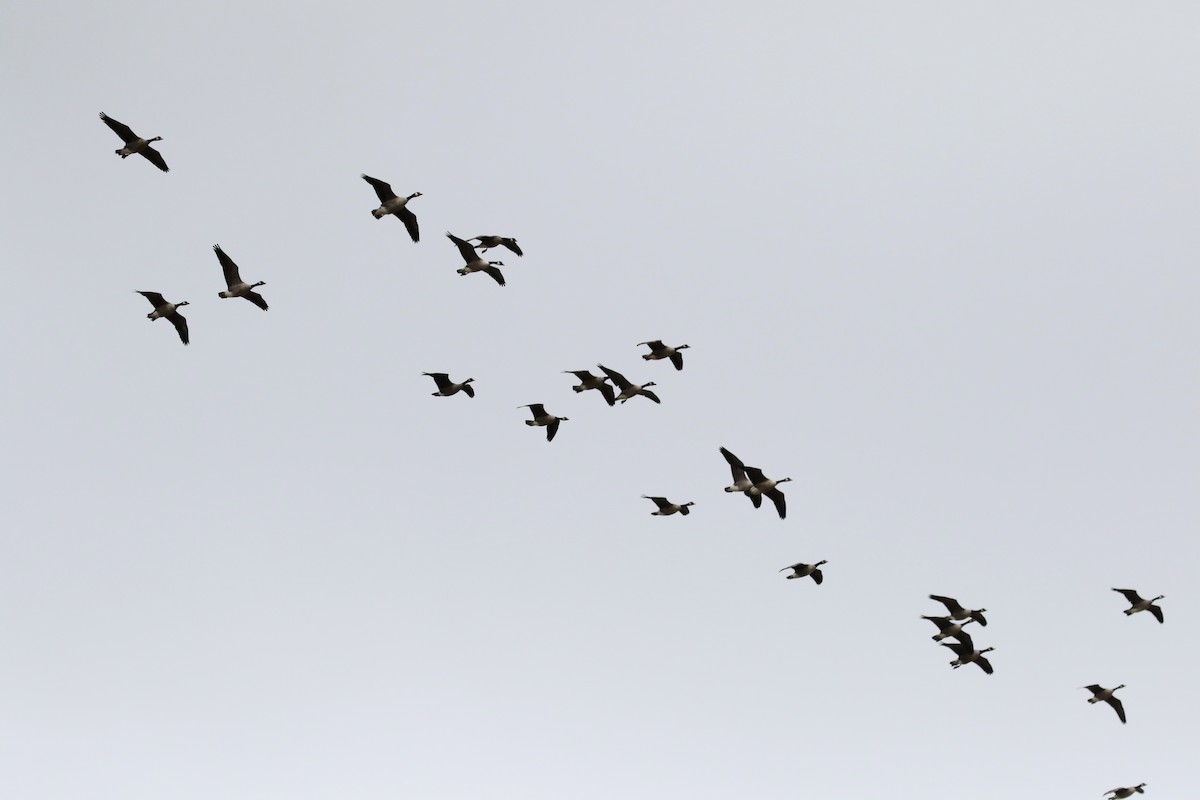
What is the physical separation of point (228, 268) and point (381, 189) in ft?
18.3

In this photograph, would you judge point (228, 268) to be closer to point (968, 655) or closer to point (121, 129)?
point (121, 129)

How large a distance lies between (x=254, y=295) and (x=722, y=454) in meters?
16.3

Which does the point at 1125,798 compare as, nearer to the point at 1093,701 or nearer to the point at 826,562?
the point at 1093,701

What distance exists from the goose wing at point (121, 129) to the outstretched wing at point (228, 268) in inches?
164

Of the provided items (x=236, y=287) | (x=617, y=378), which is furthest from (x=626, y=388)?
(x=236, y=287)

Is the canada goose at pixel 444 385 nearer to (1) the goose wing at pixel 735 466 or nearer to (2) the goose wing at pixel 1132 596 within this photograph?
(1) the goose wing at pixel 735 466

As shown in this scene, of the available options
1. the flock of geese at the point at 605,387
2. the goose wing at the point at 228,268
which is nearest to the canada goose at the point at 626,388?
the flock of geese at the point at 605,387

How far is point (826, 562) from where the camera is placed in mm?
63031

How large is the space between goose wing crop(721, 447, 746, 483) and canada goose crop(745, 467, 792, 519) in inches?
9.1

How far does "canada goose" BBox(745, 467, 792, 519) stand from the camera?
197ft

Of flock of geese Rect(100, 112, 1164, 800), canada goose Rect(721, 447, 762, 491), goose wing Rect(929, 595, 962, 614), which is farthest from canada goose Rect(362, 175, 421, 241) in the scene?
goose wing Rect(929, 595, 962, 614)

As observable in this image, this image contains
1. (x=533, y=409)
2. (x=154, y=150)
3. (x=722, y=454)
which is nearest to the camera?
(x=154, y=150)

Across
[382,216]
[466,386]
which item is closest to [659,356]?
[466,386]

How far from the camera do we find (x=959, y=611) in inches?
2367
